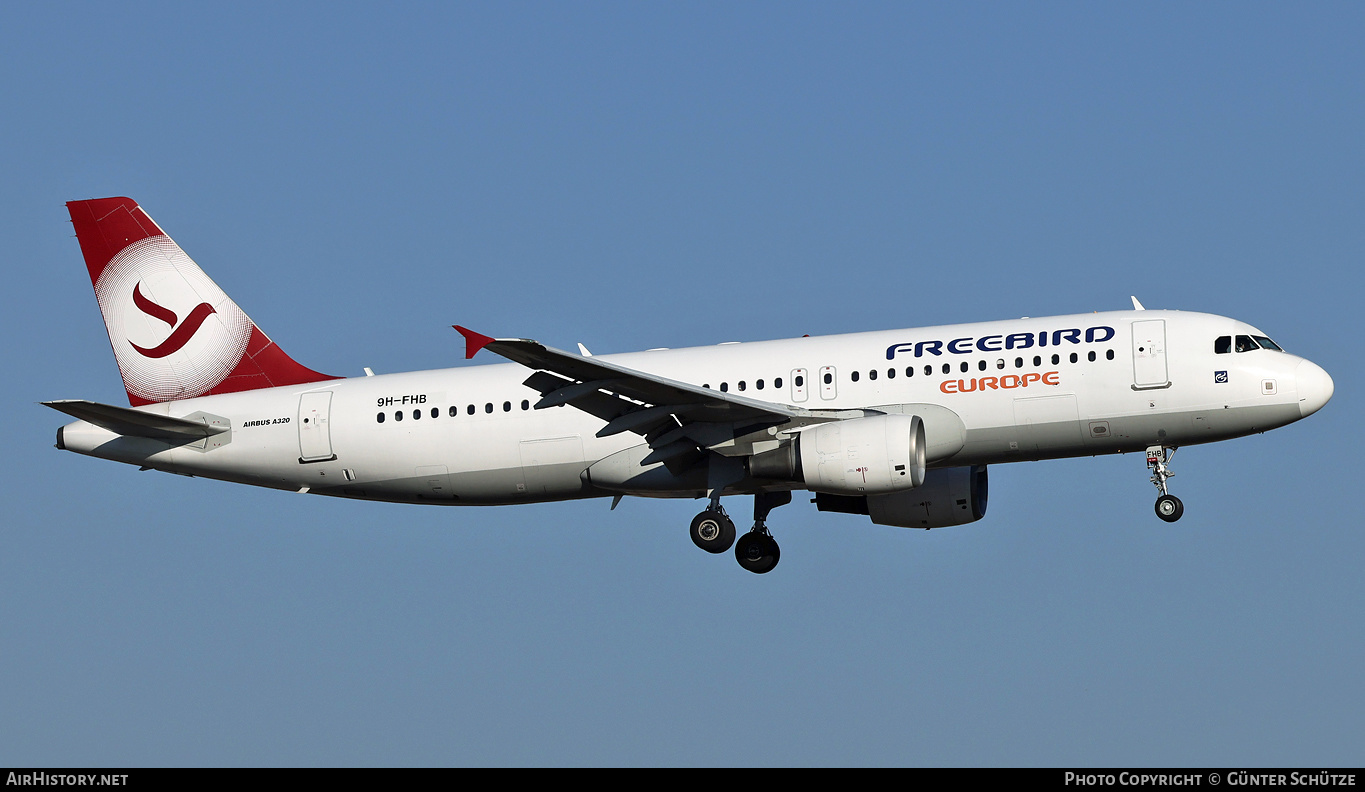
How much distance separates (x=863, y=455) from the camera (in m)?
32.5

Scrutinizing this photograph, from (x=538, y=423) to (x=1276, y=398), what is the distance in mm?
15000

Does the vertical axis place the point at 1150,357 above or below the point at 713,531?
above

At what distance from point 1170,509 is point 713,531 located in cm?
931

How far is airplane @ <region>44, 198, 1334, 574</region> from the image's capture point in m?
33.0

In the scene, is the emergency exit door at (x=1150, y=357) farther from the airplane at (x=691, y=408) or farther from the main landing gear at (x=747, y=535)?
the main landing gear at (x=747, y=535)

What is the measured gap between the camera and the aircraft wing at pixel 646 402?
102 ft

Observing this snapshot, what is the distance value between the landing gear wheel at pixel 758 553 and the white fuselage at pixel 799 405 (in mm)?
2520

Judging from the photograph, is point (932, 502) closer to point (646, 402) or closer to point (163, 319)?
point (646, 402)

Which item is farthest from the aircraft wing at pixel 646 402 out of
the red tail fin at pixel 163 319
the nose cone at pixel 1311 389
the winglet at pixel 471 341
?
the nose cone at pixel 1311 389

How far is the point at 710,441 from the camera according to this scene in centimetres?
3394

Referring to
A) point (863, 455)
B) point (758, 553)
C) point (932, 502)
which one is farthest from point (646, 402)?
point (932, 502)

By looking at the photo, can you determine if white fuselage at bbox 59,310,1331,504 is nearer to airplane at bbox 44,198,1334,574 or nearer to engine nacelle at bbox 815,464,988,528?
airplane at bbox 44,198,1334,574

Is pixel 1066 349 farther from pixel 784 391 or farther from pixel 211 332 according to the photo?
pixel 211 332
